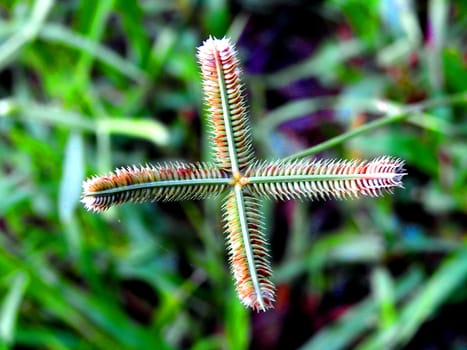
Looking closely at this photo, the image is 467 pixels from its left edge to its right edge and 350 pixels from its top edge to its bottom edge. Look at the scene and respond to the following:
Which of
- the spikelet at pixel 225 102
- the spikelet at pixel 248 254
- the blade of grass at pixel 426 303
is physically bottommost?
the spikelet at pixel 248 254

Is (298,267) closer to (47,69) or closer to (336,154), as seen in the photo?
(336,154)

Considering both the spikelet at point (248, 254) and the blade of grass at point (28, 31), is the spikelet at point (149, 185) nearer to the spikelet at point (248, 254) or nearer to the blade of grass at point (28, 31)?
the spikelet at point (248, 254)

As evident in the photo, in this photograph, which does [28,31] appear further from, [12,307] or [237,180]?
[237,180]

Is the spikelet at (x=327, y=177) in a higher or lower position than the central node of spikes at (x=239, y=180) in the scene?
lower

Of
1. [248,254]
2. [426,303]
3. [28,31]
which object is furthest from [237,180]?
[28,31]

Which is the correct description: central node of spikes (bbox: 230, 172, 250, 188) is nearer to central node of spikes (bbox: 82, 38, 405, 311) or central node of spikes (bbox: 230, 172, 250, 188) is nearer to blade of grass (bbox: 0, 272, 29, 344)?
central node of spikes (bbox: 82, 38, 405, 311)

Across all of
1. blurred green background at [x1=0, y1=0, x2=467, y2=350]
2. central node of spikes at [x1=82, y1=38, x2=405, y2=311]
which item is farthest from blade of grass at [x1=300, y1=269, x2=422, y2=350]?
central node of spikes at [x1=82, y1=38, x2=405, y2=311]

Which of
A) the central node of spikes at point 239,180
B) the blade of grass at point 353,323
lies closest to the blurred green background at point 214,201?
the blade of grass at point 353,323
